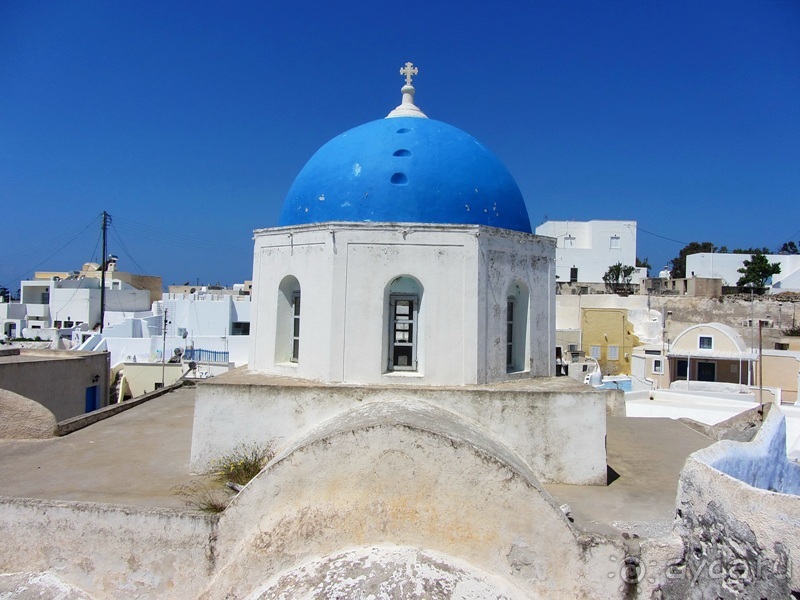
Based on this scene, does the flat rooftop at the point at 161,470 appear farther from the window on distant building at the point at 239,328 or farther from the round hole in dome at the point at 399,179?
the window on distant building at the point at 239,328

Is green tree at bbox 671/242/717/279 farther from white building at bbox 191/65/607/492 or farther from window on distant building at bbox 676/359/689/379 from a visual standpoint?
white building at bbox 191/65/607/492

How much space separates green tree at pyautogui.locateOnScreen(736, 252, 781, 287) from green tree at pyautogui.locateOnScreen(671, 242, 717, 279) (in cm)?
1408

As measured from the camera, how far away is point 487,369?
8.19m

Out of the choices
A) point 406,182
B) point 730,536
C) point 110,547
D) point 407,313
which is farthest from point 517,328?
point 110,547

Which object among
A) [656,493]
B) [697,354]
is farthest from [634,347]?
[656,493]

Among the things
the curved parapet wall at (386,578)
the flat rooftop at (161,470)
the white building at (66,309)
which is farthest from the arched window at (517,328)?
the white building at (66,309)

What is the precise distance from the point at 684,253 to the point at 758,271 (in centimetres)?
2238

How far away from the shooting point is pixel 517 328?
8.95 meters

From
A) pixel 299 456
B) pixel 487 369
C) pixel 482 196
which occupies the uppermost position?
pixel 482 196

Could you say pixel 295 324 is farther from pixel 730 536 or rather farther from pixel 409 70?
pixel 730 536

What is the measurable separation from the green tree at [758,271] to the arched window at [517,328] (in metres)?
37.7

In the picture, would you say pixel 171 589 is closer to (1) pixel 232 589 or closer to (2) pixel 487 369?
(1) pixel 232 589

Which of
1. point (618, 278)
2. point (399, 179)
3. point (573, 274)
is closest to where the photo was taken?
point (399, 179)

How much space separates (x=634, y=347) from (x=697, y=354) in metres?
5.71
